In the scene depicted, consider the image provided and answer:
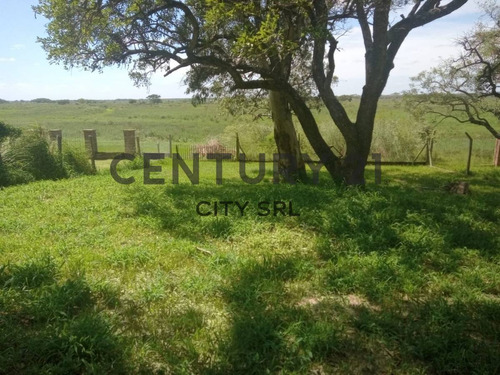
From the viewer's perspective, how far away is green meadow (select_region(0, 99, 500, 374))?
2580 mm

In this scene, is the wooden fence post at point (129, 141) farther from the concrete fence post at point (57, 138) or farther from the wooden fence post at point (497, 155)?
the wooden fence post at point (497, 155)

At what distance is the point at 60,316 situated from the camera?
300cm

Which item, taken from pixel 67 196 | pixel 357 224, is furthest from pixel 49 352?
pixel 67 196

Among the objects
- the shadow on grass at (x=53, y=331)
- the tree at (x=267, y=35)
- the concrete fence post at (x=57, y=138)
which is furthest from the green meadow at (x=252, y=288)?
the concrete fence post at (x=57, y=138)

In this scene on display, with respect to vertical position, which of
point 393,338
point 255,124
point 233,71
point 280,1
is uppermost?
point 280,1

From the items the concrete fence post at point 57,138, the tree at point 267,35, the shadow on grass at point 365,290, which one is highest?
the tree at point 267,35

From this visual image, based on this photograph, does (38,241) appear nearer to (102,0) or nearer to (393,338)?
(393,338)

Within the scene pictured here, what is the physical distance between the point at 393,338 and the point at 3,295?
3400mm

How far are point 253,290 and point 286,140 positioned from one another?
814 centimetres

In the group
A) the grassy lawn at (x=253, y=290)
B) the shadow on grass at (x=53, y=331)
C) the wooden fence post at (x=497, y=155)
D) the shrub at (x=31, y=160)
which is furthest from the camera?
the wooden fence post at (x=497, y=155)

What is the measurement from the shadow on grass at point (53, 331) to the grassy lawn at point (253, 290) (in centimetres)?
1

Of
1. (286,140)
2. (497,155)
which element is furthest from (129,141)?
(497,155)

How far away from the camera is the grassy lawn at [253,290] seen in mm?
2578

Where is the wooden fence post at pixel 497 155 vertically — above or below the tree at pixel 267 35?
below
